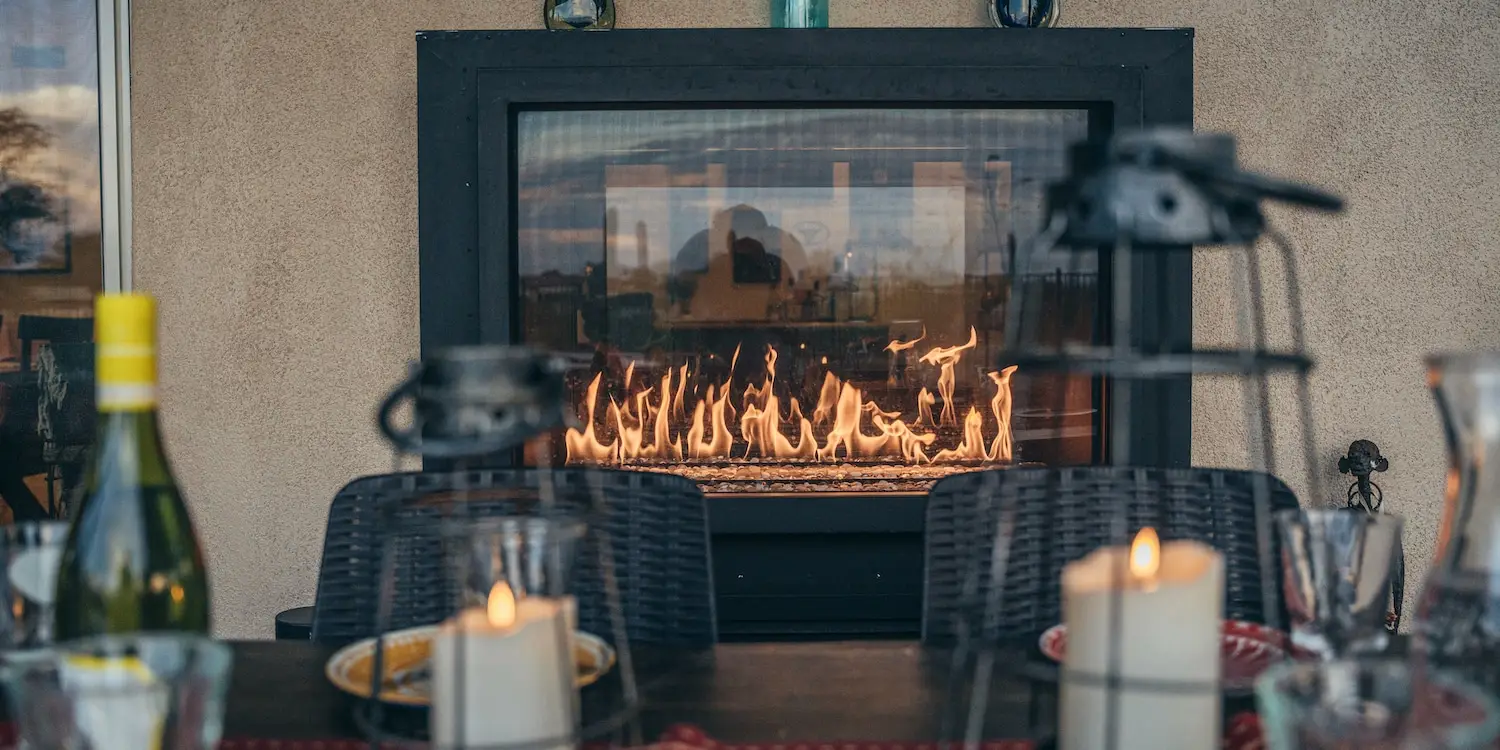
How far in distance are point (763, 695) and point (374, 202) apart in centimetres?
181

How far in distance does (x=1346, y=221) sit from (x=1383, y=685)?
85.4 inches

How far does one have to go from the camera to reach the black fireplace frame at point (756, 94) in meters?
2.29

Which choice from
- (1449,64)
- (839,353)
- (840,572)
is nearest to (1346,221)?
(1449,64)

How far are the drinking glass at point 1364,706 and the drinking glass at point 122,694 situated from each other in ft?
1.63

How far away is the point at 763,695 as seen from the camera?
92 cm

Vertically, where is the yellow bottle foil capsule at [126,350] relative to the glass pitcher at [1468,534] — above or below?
above

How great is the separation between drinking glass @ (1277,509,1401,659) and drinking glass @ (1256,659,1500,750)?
280 mm

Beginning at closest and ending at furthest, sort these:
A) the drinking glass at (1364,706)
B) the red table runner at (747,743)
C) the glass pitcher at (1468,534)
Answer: the drinking glass at (1364,706), the glass pitcher at (1468,534), the red table runner at (747,743)

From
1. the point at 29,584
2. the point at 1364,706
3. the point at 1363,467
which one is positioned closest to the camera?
the point at 1364,706

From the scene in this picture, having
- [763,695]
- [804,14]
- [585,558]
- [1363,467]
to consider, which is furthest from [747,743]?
[1363,467]

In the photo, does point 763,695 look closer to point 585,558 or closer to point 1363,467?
point 585,558

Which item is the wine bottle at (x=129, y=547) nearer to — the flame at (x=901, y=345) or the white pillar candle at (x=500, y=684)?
the white pillar candle at (x=500, y=684)

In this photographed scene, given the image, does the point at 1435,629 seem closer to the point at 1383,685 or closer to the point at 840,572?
Result: the point at 1383,685

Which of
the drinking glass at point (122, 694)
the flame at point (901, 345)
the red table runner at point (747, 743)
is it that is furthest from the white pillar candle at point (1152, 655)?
the flame at point (901, 345)
